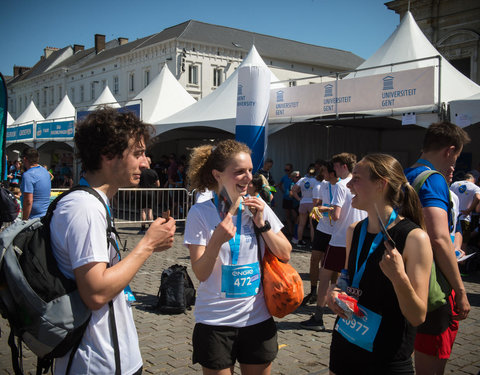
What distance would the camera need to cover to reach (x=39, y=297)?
1540 millimetres

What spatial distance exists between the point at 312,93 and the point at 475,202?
15.4 ft

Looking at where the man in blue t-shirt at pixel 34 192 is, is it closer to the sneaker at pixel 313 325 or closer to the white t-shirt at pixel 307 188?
the sneaker at pixel 313 325

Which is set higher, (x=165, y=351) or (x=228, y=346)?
(x=228, y=346)

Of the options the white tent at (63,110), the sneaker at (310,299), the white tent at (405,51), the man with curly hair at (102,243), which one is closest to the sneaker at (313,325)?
the sneaker at (310,299)

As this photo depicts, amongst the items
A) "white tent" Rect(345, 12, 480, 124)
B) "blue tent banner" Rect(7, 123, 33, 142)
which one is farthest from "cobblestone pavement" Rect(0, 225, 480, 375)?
"blue tent banner" Rect(7, 123, 33, 142)

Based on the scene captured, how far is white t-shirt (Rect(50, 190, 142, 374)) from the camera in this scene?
1.61 meters

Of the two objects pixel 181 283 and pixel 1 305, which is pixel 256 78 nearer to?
pixel 181 283

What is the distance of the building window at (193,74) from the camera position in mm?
44656

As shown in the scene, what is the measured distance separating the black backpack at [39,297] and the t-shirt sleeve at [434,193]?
2027mm

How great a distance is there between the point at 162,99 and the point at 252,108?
7191 millimetres

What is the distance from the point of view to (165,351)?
169 inches

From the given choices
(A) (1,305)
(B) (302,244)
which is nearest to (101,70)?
(B) (302,244)

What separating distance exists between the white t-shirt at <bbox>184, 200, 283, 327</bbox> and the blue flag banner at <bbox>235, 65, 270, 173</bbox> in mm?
7627

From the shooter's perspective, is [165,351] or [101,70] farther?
[101,70]
